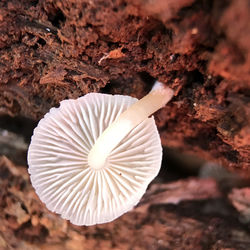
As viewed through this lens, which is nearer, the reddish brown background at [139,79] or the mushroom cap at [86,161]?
the reddish brown background at [139,79]

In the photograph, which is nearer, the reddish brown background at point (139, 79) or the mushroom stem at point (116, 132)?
the reddish brown background at point (139, 79)

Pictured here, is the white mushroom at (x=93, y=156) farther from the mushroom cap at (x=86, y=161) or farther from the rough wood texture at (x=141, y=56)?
the rough wood texture at (x=141, y=56)

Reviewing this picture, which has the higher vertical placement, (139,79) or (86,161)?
(139,79)

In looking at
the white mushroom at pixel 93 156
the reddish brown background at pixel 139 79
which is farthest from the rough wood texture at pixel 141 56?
the white mushroom at pixel 93 156

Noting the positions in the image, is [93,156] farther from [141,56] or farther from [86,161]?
[141,56]

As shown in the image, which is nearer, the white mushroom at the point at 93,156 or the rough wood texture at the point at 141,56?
the rough wood texture at the point at 141,56

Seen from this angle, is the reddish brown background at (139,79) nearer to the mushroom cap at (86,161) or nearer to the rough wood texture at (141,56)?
the rough wood texture at (141,56)

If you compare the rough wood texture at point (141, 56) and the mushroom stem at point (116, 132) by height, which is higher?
the rough wood texture at point (141, 56)

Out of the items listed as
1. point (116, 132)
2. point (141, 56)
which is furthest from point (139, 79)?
point (116, 132)
